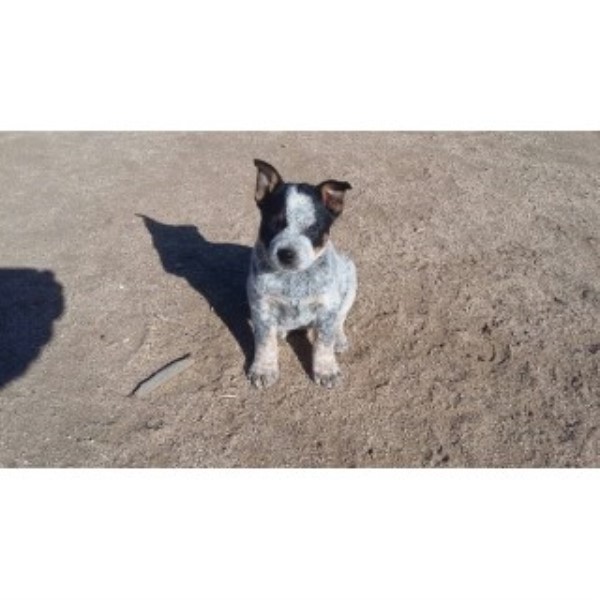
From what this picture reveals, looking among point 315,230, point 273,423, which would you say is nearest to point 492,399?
point 273,423

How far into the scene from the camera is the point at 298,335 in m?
6.20

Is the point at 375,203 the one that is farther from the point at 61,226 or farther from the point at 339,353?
the point at 61,226

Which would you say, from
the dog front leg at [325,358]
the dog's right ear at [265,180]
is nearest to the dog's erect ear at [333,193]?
the dog's right ear at [265,180]

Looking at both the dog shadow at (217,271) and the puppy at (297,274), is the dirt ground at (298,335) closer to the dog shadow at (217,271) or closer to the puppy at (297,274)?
the dog shadow at (217,271)

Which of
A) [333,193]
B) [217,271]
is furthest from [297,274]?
[217,271]

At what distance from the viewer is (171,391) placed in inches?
221

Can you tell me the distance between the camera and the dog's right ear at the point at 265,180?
4555mm

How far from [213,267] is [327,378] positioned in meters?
2.21

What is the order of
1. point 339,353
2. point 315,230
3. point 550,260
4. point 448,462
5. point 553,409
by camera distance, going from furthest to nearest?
point 550,260, point 339,353, point 553,409, point 448,462, point 315,230

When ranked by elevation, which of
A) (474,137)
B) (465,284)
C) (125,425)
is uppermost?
(474,137)

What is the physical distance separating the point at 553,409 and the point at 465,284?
72.4 inches

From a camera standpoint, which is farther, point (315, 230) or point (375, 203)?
point (375, 203)

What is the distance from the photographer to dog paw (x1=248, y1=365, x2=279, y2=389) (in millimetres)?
5590

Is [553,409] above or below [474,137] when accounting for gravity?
below
